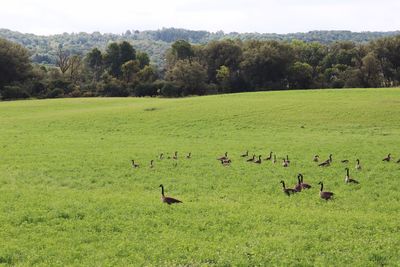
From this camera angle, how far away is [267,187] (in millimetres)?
20672

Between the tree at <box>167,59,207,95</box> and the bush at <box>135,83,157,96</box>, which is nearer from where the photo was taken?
the tree at <box>167,59,207,95</box>

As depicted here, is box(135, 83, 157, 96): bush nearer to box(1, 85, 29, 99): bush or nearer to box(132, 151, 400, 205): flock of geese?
box(1, 85, 29, 99): bush

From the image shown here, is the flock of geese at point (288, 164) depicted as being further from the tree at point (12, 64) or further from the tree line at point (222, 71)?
the tree at point (12, 64)

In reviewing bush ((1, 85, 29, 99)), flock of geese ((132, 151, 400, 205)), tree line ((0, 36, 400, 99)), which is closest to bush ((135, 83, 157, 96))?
tree line ((0, 36, 400, 99))

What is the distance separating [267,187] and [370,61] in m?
82.1

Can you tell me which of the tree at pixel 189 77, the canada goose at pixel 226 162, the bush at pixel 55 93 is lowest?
the canada goose at pixel 226 162

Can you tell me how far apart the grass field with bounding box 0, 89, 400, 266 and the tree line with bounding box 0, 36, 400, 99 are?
50.4 metres

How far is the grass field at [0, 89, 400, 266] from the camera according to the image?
1279cm

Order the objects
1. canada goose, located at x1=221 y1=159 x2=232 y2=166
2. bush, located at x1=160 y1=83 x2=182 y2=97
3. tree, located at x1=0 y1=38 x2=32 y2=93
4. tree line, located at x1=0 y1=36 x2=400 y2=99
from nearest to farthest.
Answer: canada goose, located at x1=221 y1=159 x2=232 y2=166
bush, located at x1=160 y1=83 x2=182 y2=97
tree line, located at x1=0 y1=36 x2=400 y2=99
tree, located at x1=0 y1=38 x2=32 y2=93

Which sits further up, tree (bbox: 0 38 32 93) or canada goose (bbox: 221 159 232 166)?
tree (bbox: 0 38 32 93)

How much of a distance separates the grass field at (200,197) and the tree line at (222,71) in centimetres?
5043

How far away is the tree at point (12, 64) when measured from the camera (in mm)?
98062

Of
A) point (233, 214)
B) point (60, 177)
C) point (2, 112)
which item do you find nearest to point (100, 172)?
point (60, 177)

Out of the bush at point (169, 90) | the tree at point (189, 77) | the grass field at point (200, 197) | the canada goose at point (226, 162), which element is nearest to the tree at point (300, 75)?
the tree at point (189, 77)
